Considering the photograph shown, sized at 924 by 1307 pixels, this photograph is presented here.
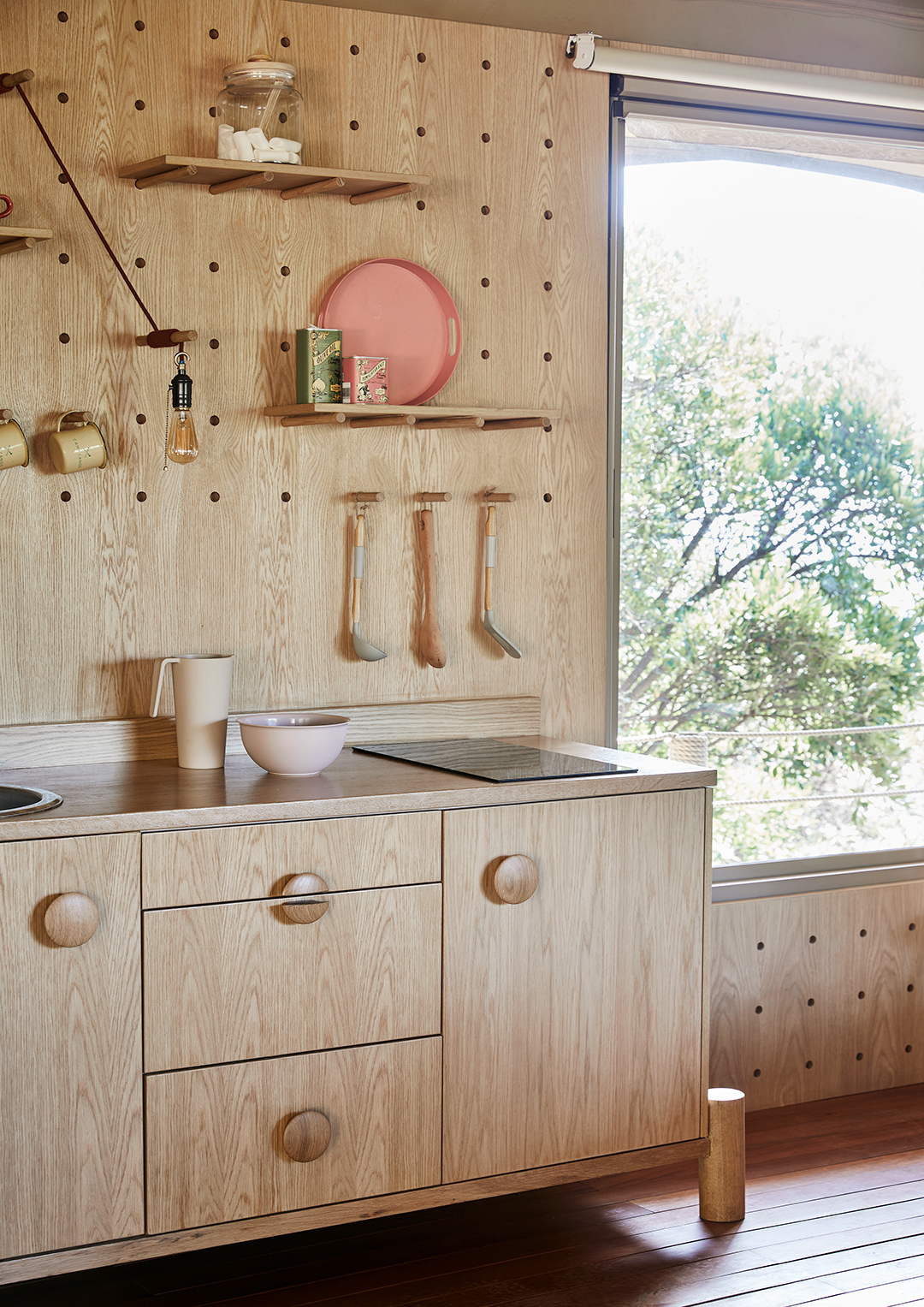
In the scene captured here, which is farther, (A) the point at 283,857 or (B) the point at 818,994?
(B) the point at 818,994

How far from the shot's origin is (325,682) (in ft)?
8.68

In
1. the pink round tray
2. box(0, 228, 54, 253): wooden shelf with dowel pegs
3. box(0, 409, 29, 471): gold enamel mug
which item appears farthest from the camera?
the pink round tray

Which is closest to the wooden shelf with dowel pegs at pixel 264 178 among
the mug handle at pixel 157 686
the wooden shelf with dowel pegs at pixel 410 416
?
the wooden shelf with dowel pegs at pixel 410 416

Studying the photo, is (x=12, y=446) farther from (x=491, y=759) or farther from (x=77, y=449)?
(x=491, y=759)

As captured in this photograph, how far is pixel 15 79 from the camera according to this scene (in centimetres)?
224

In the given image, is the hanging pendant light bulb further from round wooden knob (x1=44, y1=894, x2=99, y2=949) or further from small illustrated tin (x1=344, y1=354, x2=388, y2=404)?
round wooden knob (x1=44, y1=894, x2=99, y2=949)

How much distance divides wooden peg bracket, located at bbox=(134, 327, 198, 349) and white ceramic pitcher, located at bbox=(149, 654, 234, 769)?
56 centimetres

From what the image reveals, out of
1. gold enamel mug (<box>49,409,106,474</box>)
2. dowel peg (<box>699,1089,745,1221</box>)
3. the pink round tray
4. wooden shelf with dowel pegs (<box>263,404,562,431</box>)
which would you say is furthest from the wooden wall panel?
gold enamel mug (<box>49,409,106,474</box>)

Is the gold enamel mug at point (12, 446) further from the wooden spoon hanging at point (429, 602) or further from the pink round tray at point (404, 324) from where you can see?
the wooden spoon hanging at point (429, 602)

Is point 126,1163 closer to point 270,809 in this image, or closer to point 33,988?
point 33,988

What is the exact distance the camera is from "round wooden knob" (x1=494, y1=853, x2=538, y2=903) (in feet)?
7.22

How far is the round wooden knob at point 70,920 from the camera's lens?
187 cm

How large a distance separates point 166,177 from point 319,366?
1.39 ft

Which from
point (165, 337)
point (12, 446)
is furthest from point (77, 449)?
point (165, 337)
